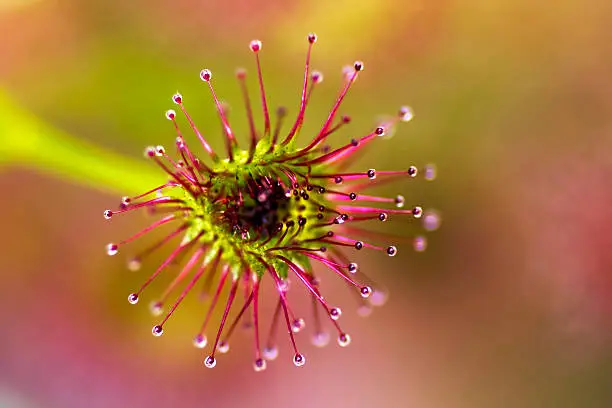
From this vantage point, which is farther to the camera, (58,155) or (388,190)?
(388,190)

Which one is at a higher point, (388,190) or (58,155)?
(388,190)

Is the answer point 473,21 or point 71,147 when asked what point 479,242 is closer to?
point 473,21

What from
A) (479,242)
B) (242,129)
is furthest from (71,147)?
(479,242)

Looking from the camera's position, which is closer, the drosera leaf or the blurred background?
the drosera leaf
